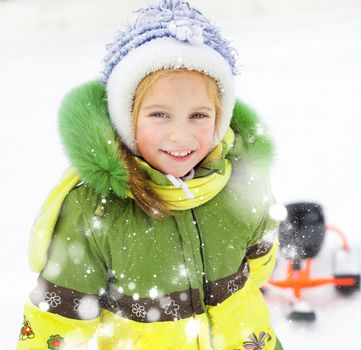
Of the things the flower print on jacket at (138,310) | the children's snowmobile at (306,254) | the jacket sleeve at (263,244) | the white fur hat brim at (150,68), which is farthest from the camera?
the children's snowmobile at (306,254)

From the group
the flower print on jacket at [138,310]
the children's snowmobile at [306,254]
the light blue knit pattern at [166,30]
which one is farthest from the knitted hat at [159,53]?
the children's snowmobile at [306,254]

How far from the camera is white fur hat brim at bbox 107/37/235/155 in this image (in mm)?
906

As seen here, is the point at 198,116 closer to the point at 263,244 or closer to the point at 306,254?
the point at 263,244

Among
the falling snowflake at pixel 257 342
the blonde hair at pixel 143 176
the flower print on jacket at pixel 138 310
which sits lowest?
the falling snowflake at pixel 257 342

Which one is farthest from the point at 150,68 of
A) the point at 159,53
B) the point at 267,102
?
the point at 267,102

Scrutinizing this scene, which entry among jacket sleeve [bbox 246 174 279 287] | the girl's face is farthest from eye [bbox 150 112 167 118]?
jacket sleeve [bbox 246 174 279 287]

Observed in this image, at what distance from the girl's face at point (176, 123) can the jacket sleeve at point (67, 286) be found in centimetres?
16

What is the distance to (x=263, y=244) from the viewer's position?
1.19 m

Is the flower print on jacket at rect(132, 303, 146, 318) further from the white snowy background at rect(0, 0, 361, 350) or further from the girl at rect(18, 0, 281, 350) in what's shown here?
the white snowy background at rect(0, 0, 361, 350)

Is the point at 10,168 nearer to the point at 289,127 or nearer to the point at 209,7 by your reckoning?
the point at 289,127

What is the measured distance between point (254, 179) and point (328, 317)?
0.65 meters

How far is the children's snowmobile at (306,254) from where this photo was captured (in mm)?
1637

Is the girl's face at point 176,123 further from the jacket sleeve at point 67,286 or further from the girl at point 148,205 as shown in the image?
the jacket sleeve at point 67,286

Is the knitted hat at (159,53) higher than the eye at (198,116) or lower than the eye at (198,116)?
higher
